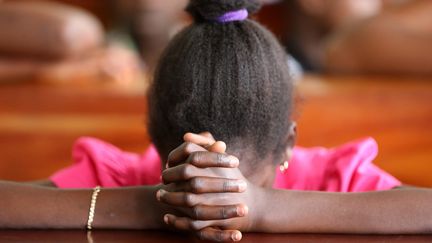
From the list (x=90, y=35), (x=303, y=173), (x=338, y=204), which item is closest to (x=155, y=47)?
(x=90, y=35)

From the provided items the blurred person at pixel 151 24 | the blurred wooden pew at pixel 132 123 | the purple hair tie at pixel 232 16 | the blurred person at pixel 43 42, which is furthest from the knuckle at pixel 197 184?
the blurred person at pixel 151 24

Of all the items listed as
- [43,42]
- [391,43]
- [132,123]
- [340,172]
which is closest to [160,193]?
[340,172]

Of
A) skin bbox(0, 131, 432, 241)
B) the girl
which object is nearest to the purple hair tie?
the girl

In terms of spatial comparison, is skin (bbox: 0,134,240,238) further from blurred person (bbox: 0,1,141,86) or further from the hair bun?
blurred person (bbox: 0,1,141,86)

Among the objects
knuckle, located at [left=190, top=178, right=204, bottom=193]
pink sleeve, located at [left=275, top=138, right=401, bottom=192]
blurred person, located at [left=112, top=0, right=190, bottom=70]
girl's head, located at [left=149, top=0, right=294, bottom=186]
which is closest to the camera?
knuckle, located at [left=190, top=178, right=204, bottom=193]

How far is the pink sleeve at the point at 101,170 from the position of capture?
1.08 metres

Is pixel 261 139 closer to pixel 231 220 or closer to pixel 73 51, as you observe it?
pixel 231 220

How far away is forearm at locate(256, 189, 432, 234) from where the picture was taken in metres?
0.81

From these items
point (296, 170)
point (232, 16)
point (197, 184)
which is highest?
point (232, 16)

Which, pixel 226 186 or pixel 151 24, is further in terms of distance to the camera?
pixel 151 24

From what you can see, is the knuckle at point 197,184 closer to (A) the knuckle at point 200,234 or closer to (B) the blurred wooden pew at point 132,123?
(A) the knuckle at point 200,234

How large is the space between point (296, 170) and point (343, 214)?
28 centimetres

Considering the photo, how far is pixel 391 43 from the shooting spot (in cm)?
214

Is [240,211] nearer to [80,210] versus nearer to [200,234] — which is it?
[200,234]
